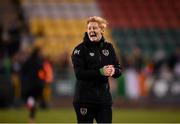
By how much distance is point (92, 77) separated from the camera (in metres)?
9.58

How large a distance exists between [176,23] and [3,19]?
10.2 meters

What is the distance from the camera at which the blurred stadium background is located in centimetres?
2559

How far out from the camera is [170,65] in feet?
92.3

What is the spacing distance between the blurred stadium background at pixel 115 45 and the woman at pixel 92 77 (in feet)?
30.4

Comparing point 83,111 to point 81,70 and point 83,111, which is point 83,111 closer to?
point 83,111

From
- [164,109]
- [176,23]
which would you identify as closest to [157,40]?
[176,23]

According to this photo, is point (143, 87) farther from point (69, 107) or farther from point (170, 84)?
point (69, 107)

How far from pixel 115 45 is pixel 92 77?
2251 centimetres

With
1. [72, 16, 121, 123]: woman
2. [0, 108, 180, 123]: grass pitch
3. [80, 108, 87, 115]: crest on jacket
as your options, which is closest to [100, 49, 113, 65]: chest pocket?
[72, 16, 121, 123]: woman

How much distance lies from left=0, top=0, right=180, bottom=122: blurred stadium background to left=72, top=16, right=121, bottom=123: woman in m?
9.25

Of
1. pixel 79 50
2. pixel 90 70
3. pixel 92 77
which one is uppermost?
pixel 79 50

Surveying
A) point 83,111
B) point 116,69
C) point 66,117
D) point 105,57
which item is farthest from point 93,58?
point 66,117

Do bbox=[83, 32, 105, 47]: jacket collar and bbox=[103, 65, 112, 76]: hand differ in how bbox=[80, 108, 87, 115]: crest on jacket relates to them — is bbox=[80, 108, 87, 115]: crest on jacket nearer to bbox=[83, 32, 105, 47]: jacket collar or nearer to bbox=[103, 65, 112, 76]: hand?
bbox=[103, 65, 112, 76]: hand

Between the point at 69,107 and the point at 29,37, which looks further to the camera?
the point at 29,37
